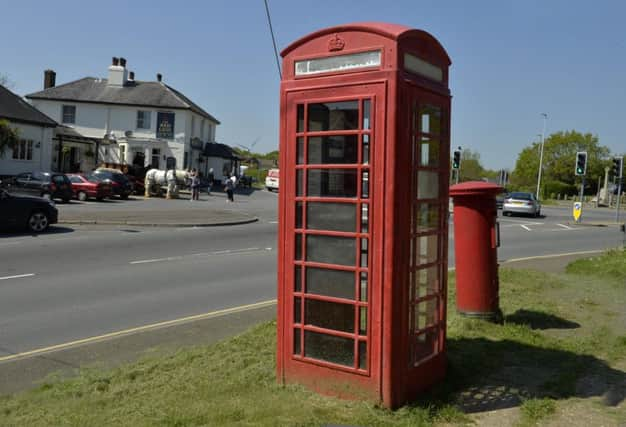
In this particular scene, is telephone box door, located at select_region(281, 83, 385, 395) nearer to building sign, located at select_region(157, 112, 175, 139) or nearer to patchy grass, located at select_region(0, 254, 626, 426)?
patchy grass, located at select_region(0, 254, 626, 426)

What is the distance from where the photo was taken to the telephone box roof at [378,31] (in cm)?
431

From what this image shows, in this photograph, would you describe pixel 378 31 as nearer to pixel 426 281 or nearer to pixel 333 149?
pixel 333 149

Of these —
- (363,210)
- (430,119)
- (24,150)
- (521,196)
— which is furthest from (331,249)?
(24,150)

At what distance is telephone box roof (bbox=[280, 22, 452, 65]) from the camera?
4309mm

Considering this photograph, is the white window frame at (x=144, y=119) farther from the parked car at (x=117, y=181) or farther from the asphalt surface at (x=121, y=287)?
the asphalt surface at (x=121, y=287)

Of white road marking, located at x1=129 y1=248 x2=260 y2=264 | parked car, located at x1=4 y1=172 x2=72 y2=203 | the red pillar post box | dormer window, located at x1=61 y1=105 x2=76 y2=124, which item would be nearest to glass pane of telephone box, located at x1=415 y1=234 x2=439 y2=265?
the red pillar post box

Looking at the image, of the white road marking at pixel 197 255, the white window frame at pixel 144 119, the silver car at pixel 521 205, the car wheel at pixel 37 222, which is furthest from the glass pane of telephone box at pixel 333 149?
the white window frame at pixel 144 119

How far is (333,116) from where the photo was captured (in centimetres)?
456

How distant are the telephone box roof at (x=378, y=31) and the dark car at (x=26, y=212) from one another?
1495cm

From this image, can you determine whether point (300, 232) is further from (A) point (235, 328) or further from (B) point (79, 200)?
(B) point (79, 200)

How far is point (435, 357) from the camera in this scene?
4863 mm

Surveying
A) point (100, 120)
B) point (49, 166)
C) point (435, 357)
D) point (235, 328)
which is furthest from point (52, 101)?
point (435, 357)

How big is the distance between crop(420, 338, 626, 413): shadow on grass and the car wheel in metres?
15.1

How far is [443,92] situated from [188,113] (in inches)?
1810
